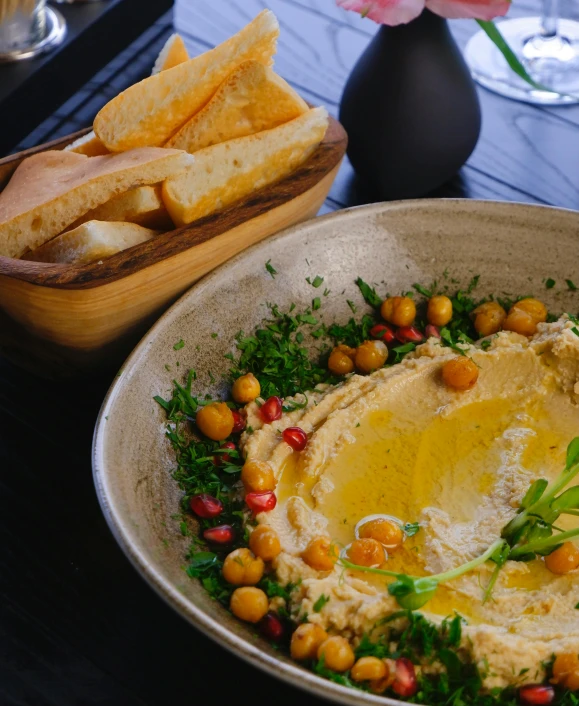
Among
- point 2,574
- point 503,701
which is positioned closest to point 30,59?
point 2,574

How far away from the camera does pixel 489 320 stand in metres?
2.43

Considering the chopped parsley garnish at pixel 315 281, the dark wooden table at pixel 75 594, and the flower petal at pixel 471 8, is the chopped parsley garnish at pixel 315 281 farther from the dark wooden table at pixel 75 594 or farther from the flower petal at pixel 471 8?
the flower petal at pixel 471 8

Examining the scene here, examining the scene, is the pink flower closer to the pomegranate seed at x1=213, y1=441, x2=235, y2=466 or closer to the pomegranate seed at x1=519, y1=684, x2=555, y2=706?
the pomegranate seed at x1=213, y1=441, x2=235, y2=466

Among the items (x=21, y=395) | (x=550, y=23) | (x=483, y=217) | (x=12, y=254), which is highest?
(x=12, y=254)

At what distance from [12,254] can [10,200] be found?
0.44 ft

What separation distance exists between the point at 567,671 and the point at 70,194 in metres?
1.39

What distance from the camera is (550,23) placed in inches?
139

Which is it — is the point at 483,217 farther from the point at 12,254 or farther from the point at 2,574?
the point at 2,574

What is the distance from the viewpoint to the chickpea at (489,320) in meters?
2.43

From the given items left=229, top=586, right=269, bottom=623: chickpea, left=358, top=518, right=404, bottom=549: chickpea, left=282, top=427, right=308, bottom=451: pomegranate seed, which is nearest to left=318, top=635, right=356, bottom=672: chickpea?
left=229, top=586, right=269, bottom=623: chickpea

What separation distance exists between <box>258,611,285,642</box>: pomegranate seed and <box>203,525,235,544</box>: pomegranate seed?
21cm

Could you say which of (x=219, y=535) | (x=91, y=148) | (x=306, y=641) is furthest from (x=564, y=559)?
(x=91, y=148)

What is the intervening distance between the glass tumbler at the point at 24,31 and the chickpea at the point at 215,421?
1.58 meters

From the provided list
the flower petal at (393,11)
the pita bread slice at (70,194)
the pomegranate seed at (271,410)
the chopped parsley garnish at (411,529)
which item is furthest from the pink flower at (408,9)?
the chopped parsley garnish at (411,529)
